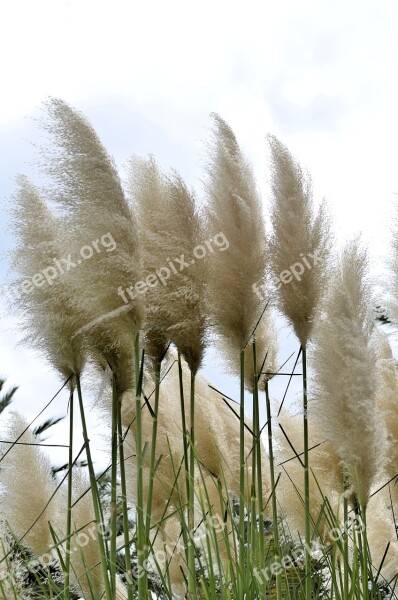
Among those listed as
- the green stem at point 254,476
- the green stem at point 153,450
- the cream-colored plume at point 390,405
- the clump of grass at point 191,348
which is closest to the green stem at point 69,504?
the clump of grass at point 191,348

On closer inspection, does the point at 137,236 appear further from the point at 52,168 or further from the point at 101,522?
the point at 101,522

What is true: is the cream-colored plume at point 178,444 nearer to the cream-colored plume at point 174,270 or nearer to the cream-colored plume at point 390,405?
the cream-colored plume at point 174,270

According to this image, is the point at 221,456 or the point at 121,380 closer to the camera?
the point at 121,380

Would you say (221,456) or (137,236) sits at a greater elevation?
(137,236)

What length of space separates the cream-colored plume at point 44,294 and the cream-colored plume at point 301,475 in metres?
1.05

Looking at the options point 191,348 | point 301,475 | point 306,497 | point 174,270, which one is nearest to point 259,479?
point 306,497

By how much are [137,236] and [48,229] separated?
0.43 meters

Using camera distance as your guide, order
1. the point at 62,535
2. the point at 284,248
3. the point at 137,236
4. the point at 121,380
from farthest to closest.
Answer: the point at 62,535 → the point at 284,248 → the point at 121,380 → the point at 137,236

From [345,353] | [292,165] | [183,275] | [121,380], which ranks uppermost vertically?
[292,165]

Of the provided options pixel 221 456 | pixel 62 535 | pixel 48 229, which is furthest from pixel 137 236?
pixel 62 535

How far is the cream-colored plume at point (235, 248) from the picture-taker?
267 centimetres

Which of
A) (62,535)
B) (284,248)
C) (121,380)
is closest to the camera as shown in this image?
(121,380)

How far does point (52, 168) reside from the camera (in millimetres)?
2453

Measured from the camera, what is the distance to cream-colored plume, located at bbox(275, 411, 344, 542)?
305 centimetres
